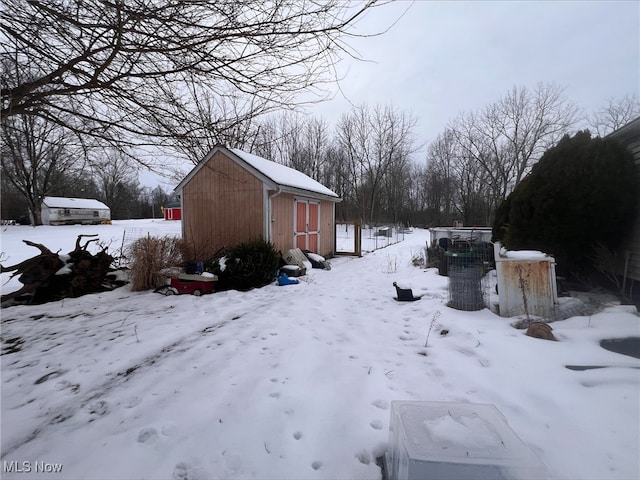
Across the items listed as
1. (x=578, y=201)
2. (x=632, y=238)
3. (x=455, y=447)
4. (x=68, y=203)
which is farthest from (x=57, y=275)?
(x=68, y=203)

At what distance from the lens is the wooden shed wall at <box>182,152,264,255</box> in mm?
8508

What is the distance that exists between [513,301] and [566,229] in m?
2.14

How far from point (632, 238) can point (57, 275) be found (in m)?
10.8

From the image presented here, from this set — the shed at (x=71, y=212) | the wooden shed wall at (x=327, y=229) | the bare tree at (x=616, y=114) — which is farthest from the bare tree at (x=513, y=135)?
the shed at (x=71, y=212)

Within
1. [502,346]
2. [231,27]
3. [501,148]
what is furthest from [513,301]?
[501,148]

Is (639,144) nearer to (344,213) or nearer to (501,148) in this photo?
(501,148)

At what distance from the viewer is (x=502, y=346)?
124 inches

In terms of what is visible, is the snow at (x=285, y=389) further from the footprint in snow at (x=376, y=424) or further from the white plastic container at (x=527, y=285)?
the white plastic container at (x=527, y=285)

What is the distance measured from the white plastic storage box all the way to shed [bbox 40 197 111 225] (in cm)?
4315

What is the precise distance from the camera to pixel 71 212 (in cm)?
3284

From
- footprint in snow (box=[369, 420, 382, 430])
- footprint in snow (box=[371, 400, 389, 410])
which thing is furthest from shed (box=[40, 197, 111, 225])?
footprint in snow (box=[369, 420, 382, 430])

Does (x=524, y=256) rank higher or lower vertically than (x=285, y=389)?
higher

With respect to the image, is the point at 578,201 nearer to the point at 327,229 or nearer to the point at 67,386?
the point at 67,386

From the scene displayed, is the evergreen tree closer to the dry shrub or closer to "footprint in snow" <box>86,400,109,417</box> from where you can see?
"footprint in snow" <box>86,400,109,417</box>
